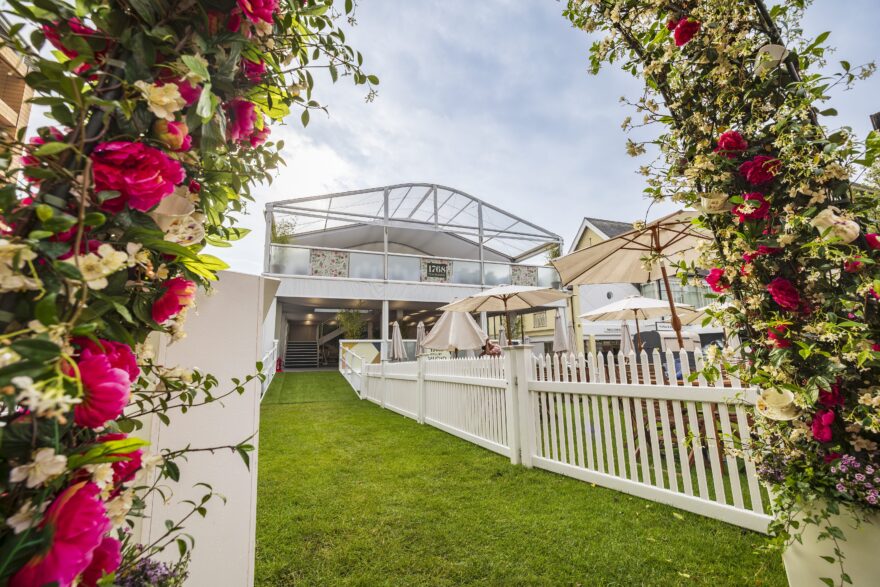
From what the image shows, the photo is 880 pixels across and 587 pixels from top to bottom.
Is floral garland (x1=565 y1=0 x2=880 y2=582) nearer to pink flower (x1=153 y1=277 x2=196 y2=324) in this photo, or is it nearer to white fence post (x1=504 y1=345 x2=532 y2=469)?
pink flower (x1=153 y1=277 x2=196 y2=324)

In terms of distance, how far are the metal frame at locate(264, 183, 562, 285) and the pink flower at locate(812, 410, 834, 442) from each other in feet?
41.6

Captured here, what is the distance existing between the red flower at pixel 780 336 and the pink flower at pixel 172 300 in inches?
74.3

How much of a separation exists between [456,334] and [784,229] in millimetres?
6214

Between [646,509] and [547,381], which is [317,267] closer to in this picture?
[547,381]

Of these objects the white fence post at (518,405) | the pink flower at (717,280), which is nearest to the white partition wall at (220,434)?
the pink flower at (717,280)

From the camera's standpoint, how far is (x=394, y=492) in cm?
315

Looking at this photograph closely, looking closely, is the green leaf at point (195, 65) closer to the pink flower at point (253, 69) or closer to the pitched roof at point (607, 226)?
the pink flower at point (253, 69)

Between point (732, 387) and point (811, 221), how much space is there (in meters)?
1.81

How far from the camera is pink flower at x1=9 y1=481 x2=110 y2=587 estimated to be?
1.44 ft

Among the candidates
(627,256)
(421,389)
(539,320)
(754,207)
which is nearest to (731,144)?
(754,207)

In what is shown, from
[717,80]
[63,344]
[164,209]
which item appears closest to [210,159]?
[164,209]

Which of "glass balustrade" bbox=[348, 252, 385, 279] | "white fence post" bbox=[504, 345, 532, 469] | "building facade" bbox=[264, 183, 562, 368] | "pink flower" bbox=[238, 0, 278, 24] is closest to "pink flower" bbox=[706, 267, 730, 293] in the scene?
"pink flower" bbox=[238, 0, 278, 24]

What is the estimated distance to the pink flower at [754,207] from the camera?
142cm

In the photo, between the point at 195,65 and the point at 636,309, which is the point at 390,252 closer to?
the point at 636,309
